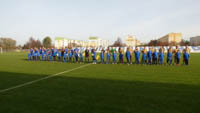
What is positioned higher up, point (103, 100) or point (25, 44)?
point (25, 44)

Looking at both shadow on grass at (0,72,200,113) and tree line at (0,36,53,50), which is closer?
shadow on grass at (0,72,200,113)

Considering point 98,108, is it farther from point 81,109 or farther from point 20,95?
point 20,95

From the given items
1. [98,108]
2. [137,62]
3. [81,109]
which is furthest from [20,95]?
[137,62]

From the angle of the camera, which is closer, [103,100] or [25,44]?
[103,100]

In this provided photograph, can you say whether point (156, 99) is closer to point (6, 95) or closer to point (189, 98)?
point (189, 98)

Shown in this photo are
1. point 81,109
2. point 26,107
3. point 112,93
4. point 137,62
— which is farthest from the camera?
point 137,62

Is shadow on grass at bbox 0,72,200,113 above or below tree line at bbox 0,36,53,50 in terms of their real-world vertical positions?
below

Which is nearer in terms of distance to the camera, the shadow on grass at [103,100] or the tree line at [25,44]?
the shadow on grass at [103,100]

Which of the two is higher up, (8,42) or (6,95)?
(8,42)

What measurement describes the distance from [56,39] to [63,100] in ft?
378

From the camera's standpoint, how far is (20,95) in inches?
204

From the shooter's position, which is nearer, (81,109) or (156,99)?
(81,109)

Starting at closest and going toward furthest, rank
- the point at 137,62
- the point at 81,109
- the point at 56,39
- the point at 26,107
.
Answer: the point at 81,109 < the point at 26,107 < the point at 137,62 < the point at 56,39

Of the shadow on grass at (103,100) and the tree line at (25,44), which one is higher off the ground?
the tree line at (25,44)
